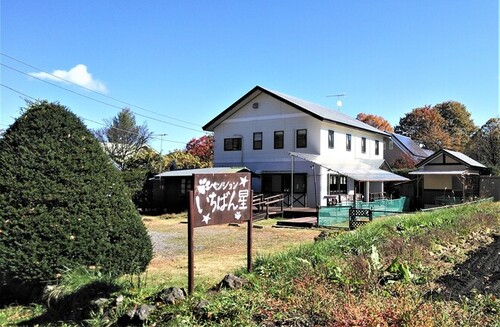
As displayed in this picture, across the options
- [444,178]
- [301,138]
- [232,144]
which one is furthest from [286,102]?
[444,178]

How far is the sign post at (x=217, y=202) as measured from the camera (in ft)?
17.5

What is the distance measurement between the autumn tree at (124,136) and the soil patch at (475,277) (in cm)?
4450

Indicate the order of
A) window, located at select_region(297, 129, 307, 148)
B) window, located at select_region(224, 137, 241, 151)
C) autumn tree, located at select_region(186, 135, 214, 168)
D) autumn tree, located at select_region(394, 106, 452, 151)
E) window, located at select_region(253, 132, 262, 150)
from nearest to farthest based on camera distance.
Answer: window, located at select_region(297, 129, 307, 148) < window, located at select_region(253, 132, 262, 150) < window, located at select_region(224, 137, 241, 151) < autumn tree, located at select_region(186, 135, 214, 168) < autumn tree, located at select_region(394, 106, 452, 151)

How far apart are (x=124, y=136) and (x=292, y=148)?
39230 millimetres

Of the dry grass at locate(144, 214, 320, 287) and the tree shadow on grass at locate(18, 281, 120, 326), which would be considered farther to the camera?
the dry grass at locate(144, 214, 320, 287)

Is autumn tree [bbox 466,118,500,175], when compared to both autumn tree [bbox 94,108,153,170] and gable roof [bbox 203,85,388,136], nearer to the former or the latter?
gable roof [bbox 203,85,388,136]

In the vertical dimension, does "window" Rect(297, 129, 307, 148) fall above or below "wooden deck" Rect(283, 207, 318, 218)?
above

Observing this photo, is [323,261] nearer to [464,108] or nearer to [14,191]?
[14,191]

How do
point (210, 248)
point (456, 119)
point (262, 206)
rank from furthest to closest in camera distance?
point (456, 119) → point (262, 206) → point (210, 248)

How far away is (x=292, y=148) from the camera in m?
26.2

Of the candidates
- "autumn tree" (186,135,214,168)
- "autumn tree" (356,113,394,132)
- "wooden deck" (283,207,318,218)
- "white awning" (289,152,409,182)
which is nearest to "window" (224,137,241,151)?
"white awning" (289,152,409,182)

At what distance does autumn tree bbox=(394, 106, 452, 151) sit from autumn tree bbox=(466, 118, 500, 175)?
14.9 metres

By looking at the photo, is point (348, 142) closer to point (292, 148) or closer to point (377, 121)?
point (292, 148)

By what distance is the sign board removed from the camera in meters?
5.52
